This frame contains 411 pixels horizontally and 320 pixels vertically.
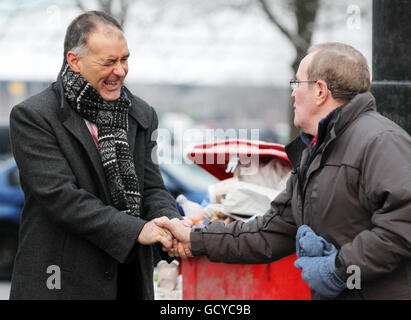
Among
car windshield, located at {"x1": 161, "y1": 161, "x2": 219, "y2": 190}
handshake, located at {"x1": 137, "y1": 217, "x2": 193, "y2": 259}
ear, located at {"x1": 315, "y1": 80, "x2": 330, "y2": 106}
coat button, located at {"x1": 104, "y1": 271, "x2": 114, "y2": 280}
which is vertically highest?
ear, located at {"x1": 315, "y1": 80, "x2": 330, "y2": 106}

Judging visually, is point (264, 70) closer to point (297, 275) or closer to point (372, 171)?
point (297, 275)

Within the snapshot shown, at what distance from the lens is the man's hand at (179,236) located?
11.2 feet

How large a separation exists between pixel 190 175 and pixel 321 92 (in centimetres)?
532

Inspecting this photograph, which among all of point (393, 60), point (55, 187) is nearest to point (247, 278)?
point (55, 187)

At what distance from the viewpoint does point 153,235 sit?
A: 3197 millimetres

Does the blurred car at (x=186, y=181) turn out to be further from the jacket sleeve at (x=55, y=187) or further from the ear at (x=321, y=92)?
the ear at (x=321, y=92)

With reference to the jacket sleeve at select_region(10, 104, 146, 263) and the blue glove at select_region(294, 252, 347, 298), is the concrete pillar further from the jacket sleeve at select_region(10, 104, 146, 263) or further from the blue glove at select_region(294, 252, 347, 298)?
the jacket sleeve at select_region(10, 104, 146, 263)

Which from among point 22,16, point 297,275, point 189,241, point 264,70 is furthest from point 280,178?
point 264,70

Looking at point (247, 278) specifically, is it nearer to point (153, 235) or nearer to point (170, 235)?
point (170, 235)

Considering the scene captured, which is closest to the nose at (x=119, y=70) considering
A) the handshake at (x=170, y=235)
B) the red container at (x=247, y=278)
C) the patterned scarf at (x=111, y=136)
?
the patterned scarf at (x=111, y=136)

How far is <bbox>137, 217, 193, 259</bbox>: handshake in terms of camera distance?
3.18m

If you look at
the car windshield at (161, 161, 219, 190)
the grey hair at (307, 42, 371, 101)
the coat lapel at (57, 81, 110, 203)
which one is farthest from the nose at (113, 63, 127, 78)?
the car windshield at (161, 161, 219, 190)

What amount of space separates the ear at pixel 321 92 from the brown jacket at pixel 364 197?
157 mm

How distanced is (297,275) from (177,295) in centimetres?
116
